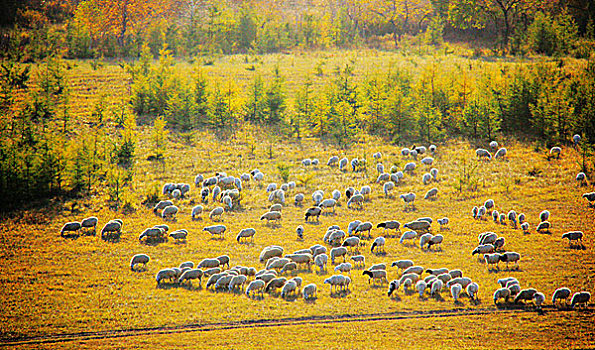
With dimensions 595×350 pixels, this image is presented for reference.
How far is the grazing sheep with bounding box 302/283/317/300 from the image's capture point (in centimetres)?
1600

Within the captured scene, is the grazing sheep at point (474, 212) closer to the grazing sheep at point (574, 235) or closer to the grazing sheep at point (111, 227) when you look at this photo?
the grazing sheep at point (574, 235)

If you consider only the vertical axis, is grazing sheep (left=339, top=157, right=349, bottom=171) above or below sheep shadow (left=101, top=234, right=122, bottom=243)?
above

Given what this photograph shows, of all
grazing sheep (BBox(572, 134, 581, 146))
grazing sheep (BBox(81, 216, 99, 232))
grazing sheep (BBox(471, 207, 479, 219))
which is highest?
grazing sheep (BBox(572, 134, 581, 146))

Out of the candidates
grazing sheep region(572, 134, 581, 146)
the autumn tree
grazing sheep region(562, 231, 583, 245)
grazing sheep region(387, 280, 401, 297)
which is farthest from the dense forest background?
grazing sheep region(387, 280, 401, 297)

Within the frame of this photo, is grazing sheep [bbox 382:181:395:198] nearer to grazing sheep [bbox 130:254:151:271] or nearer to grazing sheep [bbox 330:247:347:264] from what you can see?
grazing sheep [bbox 330:247:347:264]

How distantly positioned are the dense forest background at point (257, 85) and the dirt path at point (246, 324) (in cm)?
1241

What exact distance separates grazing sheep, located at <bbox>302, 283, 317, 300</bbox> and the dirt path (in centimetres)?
109

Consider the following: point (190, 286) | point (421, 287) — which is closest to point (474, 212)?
point (421, 287)

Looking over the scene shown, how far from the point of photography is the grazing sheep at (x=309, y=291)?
52.5ft

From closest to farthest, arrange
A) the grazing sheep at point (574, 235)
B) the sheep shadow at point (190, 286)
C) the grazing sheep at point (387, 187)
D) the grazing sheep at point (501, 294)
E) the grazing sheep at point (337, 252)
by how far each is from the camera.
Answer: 1. the grazing sheep at point (501, 294)
2. the sheep shadow at point (190, 286)
3. the grazing sheep at point (337, 252)
4. the grazing sheep at point (574, 235)
5. the grazing sheep at point (387, 187)

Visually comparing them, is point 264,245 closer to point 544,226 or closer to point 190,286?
point 190,286

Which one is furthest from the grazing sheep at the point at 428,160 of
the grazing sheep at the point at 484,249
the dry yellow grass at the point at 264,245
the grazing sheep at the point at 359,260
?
the grazing sheep at the point at 359,260

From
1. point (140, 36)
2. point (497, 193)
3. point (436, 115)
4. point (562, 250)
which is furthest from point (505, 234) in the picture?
point (140, 36)

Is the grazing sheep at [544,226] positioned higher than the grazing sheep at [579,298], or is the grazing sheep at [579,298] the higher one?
the grazing sheep at [544,226]
